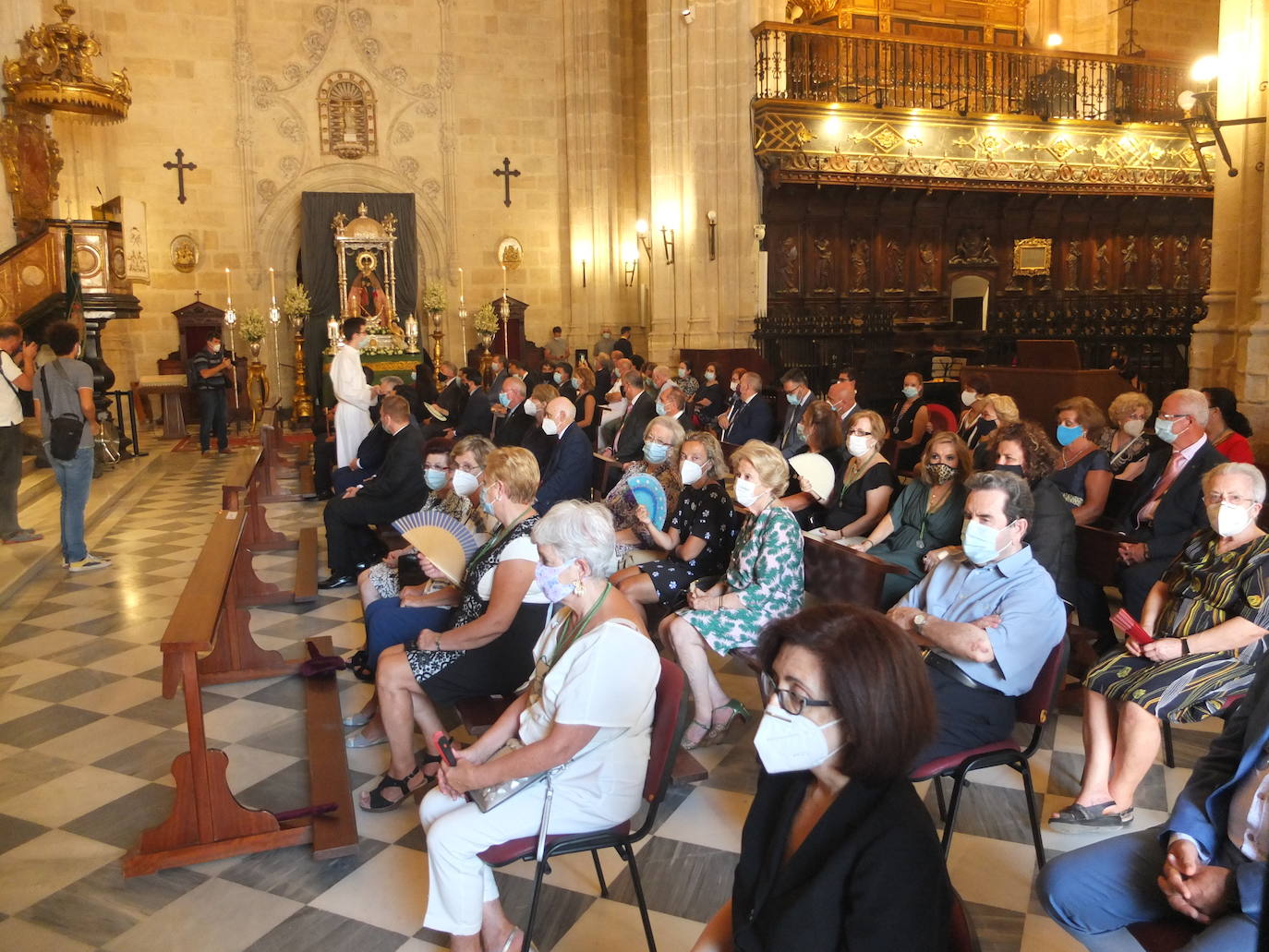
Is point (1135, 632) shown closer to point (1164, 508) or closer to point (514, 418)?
point (1164, 508)

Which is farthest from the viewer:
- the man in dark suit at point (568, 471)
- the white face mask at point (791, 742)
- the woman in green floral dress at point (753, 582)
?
the man in dark suit at point (568, 471)

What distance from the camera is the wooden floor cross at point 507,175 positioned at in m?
18.8

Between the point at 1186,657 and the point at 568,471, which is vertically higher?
the point at 568,471

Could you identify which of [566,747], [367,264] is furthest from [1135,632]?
[367,264]

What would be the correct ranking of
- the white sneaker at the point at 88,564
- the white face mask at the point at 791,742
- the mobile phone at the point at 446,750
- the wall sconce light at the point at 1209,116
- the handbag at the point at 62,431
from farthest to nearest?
the wall sconce light at the point at 1209,116 < the white sneaker at the point at 88,564 < the handbag at the point at 62,431 < the mobile phone at the point at 446,750 < the white face mask at the point at 791,742

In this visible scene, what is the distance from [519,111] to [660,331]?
22.0 feet

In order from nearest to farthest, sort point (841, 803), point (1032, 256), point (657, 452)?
point (841, 803) < point (657, 452) < point (1032, 256)

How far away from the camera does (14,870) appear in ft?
11.2

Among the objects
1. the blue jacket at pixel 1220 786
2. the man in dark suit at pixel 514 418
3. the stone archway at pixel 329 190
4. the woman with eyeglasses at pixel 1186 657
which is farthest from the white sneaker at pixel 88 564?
the stone archway at pixel 329 190

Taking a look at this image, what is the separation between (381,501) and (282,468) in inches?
237

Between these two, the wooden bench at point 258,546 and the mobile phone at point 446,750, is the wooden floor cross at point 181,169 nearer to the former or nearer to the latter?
the wooden bench at point 258,546

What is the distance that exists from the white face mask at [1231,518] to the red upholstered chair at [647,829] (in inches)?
76.3

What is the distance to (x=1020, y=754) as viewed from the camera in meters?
3.08

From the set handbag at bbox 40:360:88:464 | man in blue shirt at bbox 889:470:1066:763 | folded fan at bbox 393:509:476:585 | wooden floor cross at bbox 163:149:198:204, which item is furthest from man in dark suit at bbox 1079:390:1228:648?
wooden floor cross at bbox 163:149:198:204
